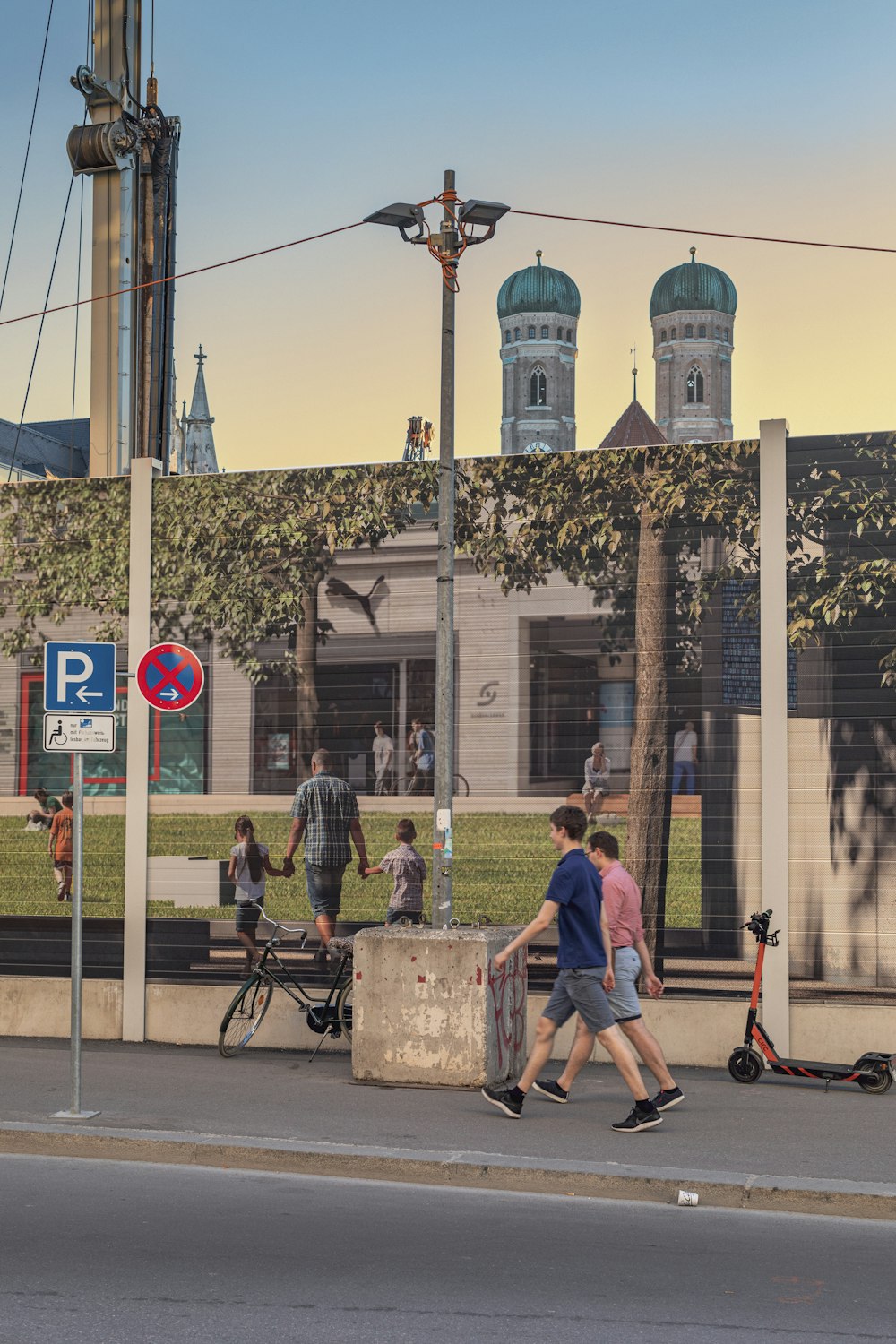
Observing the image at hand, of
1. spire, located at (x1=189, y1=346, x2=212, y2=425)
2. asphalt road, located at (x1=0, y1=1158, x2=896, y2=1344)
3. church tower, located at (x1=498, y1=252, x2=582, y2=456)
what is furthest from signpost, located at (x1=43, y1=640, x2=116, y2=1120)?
church tower, located at (x1=498, y1=252, x2=582, y2=456)

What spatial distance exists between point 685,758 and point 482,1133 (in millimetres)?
4087

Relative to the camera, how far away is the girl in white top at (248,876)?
42.7 feet

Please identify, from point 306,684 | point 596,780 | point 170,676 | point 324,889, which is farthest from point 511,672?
point 170,676

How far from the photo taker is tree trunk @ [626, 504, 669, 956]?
479 inches

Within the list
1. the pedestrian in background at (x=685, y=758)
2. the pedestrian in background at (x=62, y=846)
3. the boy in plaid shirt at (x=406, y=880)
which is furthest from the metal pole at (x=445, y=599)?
the pedestrian in background at (x=62, y=846)

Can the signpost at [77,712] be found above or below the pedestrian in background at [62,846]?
above

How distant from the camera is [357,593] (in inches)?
514

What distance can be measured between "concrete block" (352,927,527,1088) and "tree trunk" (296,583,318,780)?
2675 mm

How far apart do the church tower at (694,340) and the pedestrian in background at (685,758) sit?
135 metres

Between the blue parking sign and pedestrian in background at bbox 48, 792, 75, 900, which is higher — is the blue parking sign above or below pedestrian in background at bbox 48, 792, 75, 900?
above

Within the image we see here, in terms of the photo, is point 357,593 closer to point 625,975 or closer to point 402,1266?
point 625,975

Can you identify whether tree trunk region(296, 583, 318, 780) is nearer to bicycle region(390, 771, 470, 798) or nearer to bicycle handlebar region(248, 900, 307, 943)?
bicycle region(390, 771, 470, 798)

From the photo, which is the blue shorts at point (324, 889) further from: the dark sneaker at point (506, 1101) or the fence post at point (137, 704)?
the dark sneaker at point (506, 1101)

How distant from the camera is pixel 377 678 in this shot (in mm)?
12953
